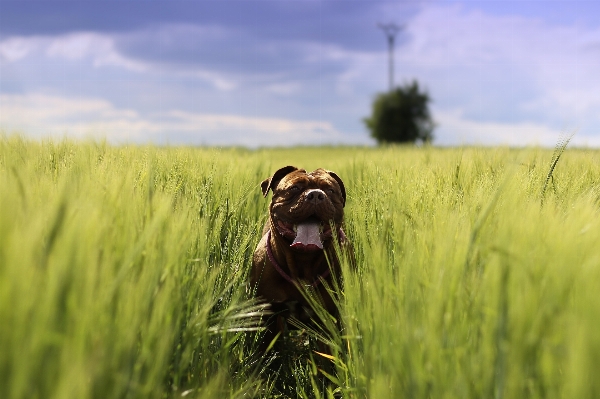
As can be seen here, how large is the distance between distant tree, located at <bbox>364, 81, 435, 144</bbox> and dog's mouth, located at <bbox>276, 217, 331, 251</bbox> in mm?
39893

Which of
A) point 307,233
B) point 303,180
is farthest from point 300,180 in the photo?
point 307,233

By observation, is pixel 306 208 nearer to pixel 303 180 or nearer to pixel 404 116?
pixel 303 180

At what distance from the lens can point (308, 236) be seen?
103 inches

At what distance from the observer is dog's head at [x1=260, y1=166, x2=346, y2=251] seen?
8.49 feet

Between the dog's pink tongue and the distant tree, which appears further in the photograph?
the distant tree

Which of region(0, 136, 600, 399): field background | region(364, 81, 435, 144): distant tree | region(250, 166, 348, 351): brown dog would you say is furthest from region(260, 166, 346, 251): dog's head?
region(364, 81, 435, 144): distant tree

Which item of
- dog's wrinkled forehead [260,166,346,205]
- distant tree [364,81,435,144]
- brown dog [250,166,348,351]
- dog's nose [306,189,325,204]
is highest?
distant tree [364,81,435,144]

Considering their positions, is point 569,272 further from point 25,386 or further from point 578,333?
point 25,386

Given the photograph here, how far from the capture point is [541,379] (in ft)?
3.72

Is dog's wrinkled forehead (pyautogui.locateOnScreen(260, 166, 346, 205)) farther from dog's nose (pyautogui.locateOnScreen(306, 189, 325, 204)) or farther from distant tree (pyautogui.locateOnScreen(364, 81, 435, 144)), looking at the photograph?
distant tree (pyautogui.locateOnScreen(364, 81, 435, 144))

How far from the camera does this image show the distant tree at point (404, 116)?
4169 cm

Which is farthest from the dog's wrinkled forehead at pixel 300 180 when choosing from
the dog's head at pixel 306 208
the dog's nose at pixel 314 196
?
the dog's nose at pixel 314 196

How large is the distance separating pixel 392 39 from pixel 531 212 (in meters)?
37.5

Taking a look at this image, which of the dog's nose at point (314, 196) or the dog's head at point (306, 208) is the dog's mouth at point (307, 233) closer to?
the dog's head at point (306, 208)
